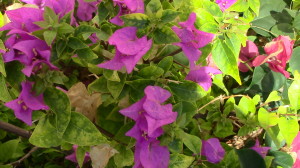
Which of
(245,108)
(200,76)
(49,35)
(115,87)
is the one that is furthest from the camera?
(245,108)

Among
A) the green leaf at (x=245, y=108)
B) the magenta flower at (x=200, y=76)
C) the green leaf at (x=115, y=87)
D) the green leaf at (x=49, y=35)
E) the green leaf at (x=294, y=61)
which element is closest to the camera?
the green leaf at (x=49, y=35)

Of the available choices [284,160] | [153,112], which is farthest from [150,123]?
[284,160]

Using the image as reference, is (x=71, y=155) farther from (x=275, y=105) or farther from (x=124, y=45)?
→ (x=275, y=105)

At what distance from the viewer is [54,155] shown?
989 millimetres

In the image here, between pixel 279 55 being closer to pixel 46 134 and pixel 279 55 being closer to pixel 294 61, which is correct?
pixel 294 61

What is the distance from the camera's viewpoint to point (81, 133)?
1.80ft

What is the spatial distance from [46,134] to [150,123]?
22 cm

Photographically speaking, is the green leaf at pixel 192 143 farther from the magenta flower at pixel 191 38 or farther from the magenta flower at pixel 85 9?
the magenta flower at pixel 85 9

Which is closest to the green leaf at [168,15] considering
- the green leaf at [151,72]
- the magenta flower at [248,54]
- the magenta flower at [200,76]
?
the green leaf at [151,72]

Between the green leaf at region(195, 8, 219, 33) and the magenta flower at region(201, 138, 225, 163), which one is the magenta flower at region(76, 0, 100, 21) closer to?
the green leaf at region(195, 8, 219, 33)

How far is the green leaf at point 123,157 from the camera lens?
653mm

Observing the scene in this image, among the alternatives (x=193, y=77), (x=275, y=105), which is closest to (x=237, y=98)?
(x=275, y=105)

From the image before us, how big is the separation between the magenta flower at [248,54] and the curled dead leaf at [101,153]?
496mm

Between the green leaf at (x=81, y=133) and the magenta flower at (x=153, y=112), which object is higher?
the magenta flower at (x=153, y=112)
